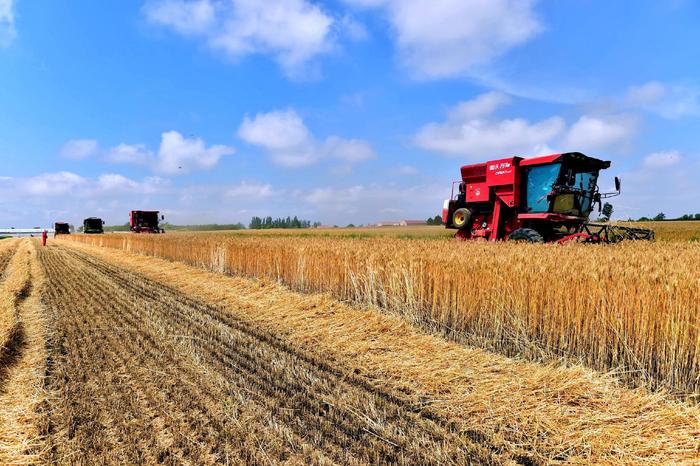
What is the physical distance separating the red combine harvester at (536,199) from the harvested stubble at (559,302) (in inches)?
209

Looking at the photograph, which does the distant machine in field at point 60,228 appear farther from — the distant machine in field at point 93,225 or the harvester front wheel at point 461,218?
the harvester front wheel at point 461,218

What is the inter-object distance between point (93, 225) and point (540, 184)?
5150cm

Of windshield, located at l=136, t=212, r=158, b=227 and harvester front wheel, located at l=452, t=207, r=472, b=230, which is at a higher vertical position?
windshield, located at l=136, t=212, r=158, b=227

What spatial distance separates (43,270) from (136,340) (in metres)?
10.8

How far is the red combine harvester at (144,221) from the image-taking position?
3428cm

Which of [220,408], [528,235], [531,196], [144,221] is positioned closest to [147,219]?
[144,221]

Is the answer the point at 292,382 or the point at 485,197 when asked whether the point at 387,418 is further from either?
the point at 485,197

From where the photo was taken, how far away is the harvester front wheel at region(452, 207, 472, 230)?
12.5m

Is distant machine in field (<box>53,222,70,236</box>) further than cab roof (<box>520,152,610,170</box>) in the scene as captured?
Yes

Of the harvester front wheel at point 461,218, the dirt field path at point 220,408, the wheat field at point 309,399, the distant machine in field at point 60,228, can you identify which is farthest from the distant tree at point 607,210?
the distant machine in field at point 60,228

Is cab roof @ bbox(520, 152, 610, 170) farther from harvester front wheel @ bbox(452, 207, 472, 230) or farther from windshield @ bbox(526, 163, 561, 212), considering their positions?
harvester front wheel @ bbox(452, 207, 472, 230)

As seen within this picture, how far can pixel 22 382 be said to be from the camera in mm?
3729

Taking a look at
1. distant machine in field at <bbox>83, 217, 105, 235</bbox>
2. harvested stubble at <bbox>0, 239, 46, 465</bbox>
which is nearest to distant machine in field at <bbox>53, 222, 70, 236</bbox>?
distant machine in field at <bbox>83, 217, 105, 235</bbox>

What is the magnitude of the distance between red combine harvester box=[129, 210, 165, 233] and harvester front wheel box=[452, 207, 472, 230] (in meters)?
29.3
